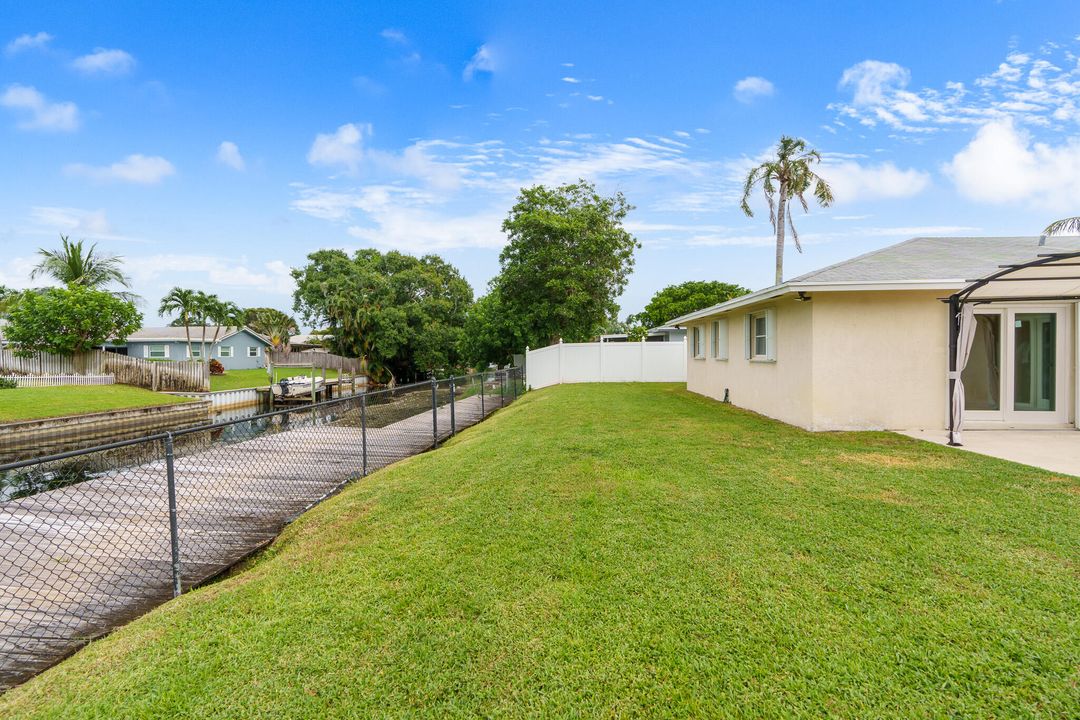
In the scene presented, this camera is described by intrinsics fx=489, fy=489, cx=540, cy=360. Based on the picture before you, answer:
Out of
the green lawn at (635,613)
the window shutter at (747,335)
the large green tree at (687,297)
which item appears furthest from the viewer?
the large green tree at (687,297)

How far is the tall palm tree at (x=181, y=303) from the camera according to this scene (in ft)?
110

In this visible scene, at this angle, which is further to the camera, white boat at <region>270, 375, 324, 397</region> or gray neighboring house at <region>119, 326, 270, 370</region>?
gray neighboring house at <region>119, 326, 270, 370</region>

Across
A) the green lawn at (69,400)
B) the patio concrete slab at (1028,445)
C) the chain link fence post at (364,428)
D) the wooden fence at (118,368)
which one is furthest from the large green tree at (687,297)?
the chain link fence post at (364,428)

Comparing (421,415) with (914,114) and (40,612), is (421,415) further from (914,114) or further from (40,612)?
(914,114)

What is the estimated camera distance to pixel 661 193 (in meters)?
20.2

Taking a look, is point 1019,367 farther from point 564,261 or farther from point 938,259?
point 564,261

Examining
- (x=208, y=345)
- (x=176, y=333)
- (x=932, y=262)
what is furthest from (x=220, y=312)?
(x=932, y=262)

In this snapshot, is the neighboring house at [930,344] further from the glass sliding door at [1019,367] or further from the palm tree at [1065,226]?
the palm tree at [1065,226]

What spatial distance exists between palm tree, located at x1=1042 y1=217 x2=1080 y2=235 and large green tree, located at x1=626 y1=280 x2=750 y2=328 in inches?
1285

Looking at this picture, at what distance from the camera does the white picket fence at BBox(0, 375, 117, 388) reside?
65.5 ft

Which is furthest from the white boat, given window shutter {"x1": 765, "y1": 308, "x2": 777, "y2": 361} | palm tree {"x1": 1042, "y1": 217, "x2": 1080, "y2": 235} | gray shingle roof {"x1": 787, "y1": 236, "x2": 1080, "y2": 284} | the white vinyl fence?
palm tree {"x1": 1042, "y1": 217, "x2": 1080, "y2": 235}

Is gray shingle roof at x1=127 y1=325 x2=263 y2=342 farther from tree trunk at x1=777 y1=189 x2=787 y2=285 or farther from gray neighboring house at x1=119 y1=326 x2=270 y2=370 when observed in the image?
tree trunk at x1=777 y1=189 x2=787 y2=285

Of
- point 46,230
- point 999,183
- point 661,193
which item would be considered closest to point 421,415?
point 661,193

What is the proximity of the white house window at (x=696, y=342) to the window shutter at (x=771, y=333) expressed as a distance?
4874 mm
